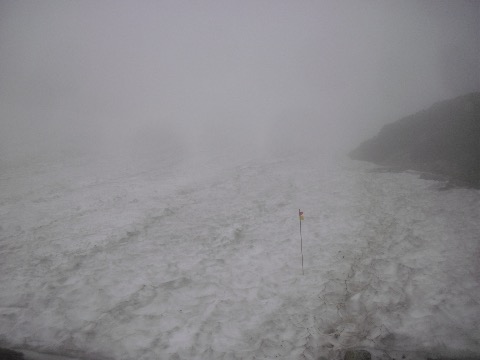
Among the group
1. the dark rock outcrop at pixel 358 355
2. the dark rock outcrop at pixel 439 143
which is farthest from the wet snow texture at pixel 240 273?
the dark rock outcrop at pixel 439 143

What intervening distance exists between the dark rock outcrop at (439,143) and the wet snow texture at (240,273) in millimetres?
2776

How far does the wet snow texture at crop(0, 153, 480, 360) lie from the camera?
19.1 feet

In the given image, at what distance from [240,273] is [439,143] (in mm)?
19940

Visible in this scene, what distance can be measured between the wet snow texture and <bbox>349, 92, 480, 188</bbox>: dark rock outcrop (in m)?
2.78

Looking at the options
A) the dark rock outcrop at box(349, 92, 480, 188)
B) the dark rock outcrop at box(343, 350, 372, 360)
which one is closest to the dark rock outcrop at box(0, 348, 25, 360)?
the dark rock outcrop at box(343, 350, 372, 360)

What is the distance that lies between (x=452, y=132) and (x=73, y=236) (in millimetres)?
25839

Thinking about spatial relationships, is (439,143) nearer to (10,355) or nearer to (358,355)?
(358,355)

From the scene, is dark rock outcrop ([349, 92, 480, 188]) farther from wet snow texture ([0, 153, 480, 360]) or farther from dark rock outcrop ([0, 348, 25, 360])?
dark rock outcrop ([0, 348, 25, 360])

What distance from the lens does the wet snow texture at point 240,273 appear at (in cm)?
582

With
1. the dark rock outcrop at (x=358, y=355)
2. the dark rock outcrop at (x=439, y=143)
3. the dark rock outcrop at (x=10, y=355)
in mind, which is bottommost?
the dark rock outcrop at (x=358, y=355)

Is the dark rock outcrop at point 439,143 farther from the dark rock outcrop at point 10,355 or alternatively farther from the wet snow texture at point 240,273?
the dark rock outcrop at point 10,355

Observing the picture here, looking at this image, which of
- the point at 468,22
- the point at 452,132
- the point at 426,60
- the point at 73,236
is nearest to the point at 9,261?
the point at 73,236

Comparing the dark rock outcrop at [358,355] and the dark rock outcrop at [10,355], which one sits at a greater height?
the dark rock outcrop at [10,355]

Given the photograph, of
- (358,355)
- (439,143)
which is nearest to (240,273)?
(358,355)
